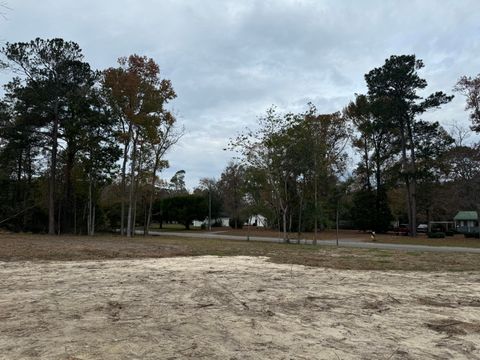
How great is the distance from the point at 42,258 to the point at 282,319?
34.1 ft

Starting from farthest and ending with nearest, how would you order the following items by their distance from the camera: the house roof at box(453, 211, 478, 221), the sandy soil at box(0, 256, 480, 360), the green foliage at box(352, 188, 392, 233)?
the house roof at box(453, 211, 478, 221), the green foliage at box(352, 188, 392, 233), the sandy soil at box(0, 256, 480, 360)

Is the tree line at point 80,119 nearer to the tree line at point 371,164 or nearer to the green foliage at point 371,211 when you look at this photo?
the tree line at point 371,164

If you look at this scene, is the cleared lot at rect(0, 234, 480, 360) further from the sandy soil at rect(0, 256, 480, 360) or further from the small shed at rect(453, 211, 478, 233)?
the small shed at rect(453, 211, 478, 233)

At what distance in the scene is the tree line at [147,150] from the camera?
103ft

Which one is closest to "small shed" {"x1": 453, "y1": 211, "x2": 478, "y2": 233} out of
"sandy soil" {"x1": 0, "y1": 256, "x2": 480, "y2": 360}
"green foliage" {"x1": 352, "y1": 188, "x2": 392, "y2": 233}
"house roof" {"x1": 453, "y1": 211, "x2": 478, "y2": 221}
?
"house roof" {"x1": 453, "y1": 211, "x2": 478, "y2": 221}

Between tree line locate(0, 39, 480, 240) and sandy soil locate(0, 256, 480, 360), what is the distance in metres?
21.1

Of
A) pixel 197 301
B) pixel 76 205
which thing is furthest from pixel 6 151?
pixel 197 301

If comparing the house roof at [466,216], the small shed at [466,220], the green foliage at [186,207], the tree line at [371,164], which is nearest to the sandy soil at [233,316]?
the tree line at [371,164]

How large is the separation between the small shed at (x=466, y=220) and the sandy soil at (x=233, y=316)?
52.3m

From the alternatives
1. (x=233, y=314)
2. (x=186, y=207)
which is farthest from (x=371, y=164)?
(x=233, y=314)

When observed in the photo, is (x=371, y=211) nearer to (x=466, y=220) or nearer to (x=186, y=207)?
(x=466, y=220)

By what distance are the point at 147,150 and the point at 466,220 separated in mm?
44462

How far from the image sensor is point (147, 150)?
40.2 m

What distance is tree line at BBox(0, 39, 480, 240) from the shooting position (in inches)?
1233
